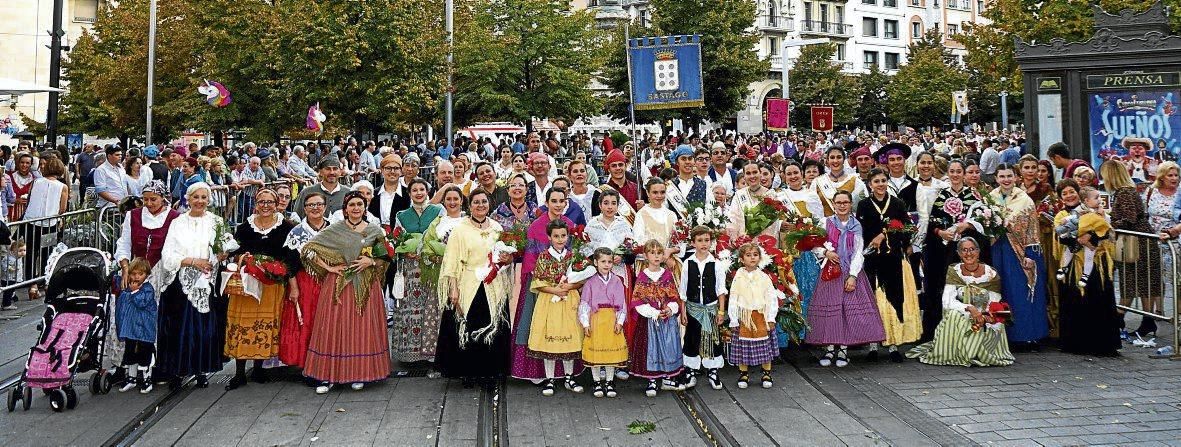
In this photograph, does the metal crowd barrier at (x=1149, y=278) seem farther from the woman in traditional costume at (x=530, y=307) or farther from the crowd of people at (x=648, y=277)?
the woman in traditional costume at (x=530, y=307)

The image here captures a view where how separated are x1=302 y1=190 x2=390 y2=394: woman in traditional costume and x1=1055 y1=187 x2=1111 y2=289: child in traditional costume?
6.60 metres

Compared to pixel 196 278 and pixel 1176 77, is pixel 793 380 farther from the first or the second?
pixel 1176 77

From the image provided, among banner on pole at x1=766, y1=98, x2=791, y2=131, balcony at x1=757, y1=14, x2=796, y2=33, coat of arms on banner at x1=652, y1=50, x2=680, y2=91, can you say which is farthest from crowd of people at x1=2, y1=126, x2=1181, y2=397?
balcony at x1=757, y1=14, x2=796, y2=33

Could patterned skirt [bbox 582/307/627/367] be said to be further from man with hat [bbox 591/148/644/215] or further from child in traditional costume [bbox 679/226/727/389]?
man with hat [bbox 591/148/644/215]

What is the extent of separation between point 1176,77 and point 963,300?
798cm

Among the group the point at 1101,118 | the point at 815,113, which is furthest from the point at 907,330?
the point at 815,113

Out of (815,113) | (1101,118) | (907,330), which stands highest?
(815,113)

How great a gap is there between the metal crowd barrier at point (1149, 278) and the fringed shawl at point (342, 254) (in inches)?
289

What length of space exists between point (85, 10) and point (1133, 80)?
59.3 metres

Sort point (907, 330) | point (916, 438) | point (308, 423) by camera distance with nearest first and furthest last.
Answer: point (916, 438)
point (308, 423)
point (907, 330)

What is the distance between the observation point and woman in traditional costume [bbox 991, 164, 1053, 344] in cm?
951

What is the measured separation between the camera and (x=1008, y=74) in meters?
28.9

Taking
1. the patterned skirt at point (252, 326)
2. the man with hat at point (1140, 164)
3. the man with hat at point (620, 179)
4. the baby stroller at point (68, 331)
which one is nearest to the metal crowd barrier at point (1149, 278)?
the man with hat at point (1140, 164)

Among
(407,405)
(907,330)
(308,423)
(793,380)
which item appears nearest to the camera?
(308,423)
